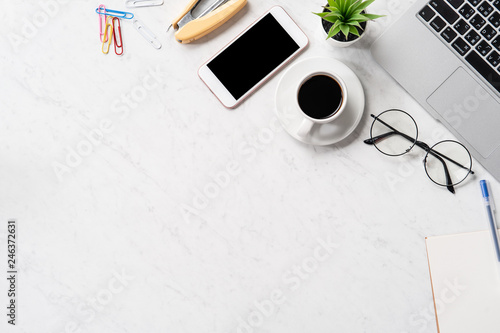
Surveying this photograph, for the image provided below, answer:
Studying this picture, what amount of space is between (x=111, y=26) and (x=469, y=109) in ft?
2.48

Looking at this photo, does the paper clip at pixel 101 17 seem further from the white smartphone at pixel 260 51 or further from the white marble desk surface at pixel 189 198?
the white smartphone at pixel 260 51

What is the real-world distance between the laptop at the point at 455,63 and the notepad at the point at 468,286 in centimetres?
15

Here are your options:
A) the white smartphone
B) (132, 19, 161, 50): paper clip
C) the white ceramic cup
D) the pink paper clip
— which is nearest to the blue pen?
the white ceramic cup

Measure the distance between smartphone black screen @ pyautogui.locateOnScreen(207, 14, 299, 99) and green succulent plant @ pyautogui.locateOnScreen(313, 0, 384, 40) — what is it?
0.31 feet

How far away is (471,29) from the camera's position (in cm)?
84

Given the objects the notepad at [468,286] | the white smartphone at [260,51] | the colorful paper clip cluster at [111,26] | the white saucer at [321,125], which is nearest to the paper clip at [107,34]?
the colorful paper clip cluster at [111,26]

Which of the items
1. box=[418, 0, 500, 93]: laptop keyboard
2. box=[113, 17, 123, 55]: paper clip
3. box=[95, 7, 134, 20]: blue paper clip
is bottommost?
box=[418, 0, 500, 93]: laptop keyboard

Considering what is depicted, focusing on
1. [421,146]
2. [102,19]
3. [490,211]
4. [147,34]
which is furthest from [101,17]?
[490,211]

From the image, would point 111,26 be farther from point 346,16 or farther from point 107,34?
point 346,16

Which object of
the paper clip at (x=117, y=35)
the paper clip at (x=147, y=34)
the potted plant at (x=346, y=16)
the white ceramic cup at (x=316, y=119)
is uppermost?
the paper clip at (x=117, y=35)

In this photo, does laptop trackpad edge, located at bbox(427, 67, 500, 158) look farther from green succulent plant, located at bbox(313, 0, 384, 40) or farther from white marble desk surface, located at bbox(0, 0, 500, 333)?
green succulent plant, located at bbox(313, 0, 384, 40)

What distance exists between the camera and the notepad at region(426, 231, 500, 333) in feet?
2.92

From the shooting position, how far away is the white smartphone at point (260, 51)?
913mm

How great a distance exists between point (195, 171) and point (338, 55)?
0.39m
